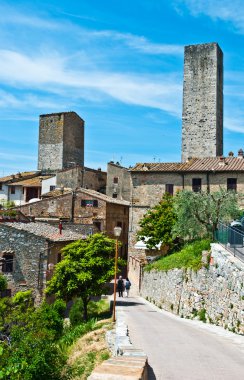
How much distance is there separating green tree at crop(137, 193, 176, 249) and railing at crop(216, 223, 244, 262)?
550 inches

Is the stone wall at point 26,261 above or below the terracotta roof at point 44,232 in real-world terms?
below

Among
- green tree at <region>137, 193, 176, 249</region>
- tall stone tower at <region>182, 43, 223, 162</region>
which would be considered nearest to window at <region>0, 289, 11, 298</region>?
green tree at <region>137, 193, 176, 249</region>

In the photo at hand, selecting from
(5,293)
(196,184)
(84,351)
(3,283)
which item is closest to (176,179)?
(196,184)

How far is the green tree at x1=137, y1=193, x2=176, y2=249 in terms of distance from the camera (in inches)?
1428

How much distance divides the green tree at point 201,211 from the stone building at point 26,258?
9671mm

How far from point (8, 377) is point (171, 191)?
106 ft

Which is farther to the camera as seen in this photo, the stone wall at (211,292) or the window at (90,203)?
the window at (90,203)

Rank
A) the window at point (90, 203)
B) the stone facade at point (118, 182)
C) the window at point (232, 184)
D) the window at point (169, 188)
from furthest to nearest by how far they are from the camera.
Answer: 1. the stone facade at point (118, 182)
2. the window at point (90, 203)
3. the window at point (169, 188)
4. the window at point (232, 184)

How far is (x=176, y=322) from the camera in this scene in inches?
768

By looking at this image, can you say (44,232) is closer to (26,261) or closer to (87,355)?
(26,261)

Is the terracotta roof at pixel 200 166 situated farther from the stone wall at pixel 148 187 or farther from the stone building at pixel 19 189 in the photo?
the stone building at pixel 19 189

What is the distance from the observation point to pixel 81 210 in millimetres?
48500

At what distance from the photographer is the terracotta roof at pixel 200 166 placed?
40.8 meters

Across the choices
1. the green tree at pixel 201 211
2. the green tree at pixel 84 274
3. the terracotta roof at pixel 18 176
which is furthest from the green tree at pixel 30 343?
the terracotta roof at pixel 18 176
